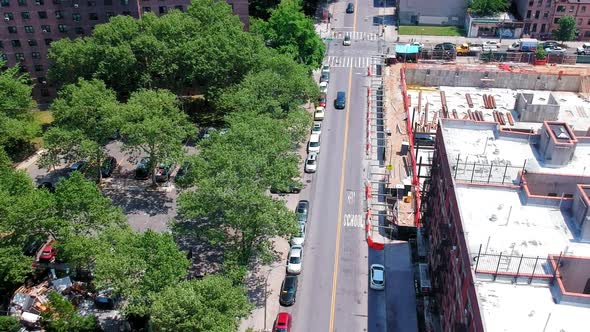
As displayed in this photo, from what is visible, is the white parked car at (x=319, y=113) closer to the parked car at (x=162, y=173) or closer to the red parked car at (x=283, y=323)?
the parked car at (x=162, y=173)

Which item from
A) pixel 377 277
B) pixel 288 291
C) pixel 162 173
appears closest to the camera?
pixel 288 291

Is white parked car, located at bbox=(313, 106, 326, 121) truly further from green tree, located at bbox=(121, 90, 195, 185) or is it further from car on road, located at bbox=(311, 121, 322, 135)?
green tree, located at bbox=(121, 90, 195, 185)

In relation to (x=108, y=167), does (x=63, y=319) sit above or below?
below

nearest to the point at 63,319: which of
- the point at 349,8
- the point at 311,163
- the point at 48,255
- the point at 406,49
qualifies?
the point at 48,255

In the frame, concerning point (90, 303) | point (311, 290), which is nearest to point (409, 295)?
point (311, 290)

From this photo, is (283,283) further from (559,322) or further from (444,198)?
(559,322)

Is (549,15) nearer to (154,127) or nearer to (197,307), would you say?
(154,127)
